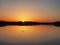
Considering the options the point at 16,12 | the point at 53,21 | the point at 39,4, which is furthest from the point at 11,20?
the point at 53,21

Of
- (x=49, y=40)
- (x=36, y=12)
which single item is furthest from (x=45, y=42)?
(x=36, y=12)

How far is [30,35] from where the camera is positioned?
1086 millimetres

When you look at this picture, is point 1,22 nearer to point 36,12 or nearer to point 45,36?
point 36,12

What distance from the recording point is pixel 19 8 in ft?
3.52

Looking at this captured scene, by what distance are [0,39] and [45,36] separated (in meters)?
0.47

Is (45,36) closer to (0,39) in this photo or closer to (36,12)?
(36,12)

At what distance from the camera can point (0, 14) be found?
42.3 inches

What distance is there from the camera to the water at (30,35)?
107cm

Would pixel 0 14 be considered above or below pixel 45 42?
above

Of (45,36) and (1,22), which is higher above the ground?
(1,22)

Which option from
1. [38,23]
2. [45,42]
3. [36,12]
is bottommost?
[45,42]

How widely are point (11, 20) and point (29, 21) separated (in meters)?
0.19

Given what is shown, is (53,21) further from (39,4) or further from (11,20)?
(11,20)

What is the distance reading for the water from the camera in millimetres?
1074
